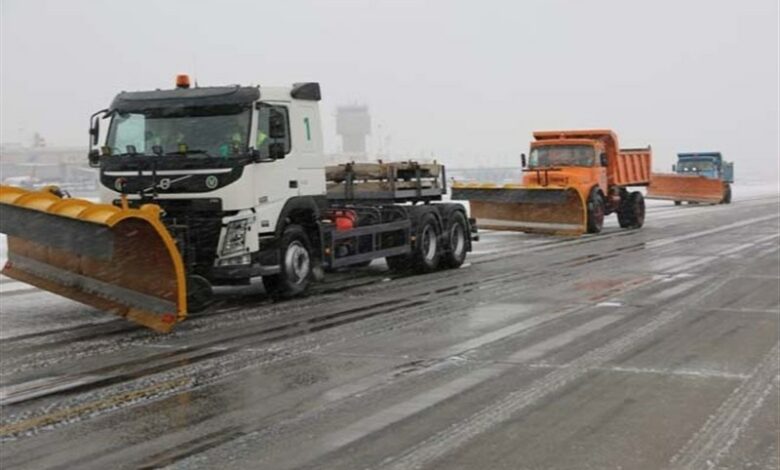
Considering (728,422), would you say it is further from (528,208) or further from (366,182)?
(528,208)

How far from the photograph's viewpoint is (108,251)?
8562 mm

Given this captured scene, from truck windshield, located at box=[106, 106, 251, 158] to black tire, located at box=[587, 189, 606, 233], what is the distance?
46.4 ft

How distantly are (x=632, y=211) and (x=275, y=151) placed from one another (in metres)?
16.6

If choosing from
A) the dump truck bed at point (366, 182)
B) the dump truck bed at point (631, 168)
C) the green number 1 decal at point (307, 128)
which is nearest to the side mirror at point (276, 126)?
the green number 1 decal at point (307, 128)

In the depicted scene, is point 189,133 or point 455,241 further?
point 455,241

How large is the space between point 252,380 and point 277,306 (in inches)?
160

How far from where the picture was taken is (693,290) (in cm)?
1157

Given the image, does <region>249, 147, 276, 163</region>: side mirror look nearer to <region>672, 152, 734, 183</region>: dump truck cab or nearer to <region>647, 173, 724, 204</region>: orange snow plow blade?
<region>647, 173, 724, 204</region>: orange snow plow blade

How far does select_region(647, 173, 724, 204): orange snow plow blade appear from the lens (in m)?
41.8

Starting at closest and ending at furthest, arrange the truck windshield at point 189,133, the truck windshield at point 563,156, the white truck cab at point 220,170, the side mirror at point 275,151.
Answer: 1. the white truck cab at point 220,170
2. the truck windshield at point 189,133
3. the side mirror at point 275,151
4. the truck windshield at point 563,156

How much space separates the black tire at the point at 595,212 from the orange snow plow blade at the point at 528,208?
38 cm

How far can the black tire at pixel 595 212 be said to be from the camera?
75.0 ft

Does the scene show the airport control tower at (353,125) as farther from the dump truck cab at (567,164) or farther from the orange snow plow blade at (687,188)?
the dump truck cab at (567,164)

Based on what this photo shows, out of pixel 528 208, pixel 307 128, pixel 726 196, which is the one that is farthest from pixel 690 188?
pixel 307 128
